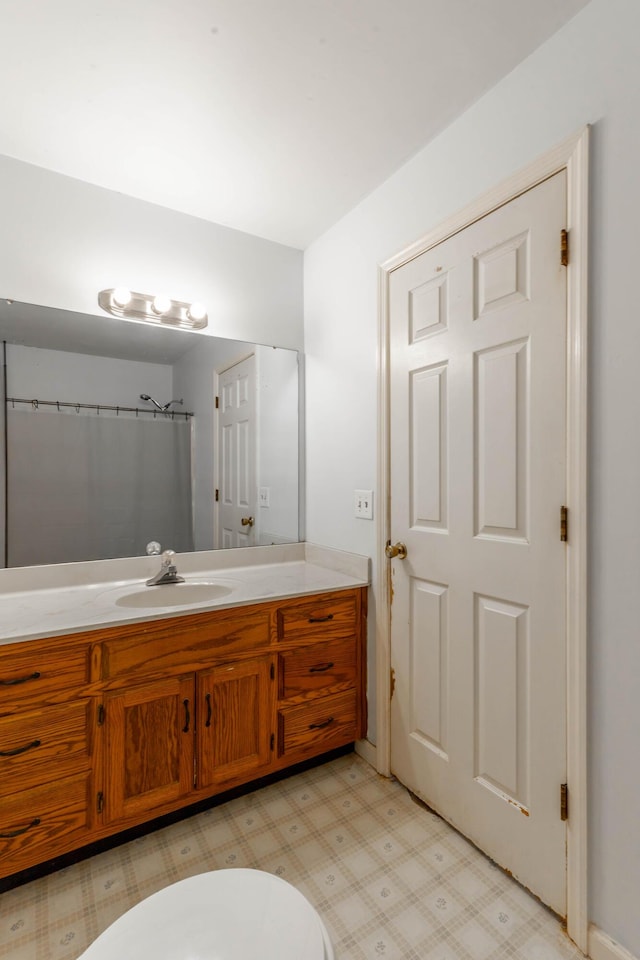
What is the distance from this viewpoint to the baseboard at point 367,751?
1896mm

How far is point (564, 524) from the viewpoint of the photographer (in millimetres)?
1196

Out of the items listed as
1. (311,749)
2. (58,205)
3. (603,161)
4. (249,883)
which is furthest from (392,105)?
(311,749)

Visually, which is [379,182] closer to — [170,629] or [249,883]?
[170,629]

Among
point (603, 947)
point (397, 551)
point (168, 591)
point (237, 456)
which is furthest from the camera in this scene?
point (237, 456)

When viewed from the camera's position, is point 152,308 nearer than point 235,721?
No

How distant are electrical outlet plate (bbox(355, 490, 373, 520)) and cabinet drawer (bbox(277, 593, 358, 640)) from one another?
33 cm

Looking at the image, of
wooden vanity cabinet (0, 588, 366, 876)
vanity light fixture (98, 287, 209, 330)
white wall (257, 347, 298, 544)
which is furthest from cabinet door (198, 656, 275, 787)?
vanity light fixture (98, 287, 209, 330)

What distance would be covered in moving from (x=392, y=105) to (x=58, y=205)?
1.28 m

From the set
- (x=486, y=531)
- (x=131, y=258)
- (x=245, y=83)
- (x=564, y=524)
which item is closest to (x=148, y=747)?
(x=486, y=531)

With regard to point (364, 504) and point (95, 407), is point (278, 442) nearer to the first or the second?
point (364, 504)

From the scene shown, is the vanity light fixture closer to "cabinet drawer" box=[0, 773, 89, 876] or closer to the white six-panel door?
the white six-panel door

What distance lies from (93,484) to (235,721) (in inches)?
42.2

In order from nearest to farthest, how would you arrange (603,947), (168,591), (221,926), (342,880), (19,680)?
(221,926) < (603,947) < (19,680) < (342,880) < (168,591)

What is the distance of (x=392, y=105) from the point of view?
146 centimetres
